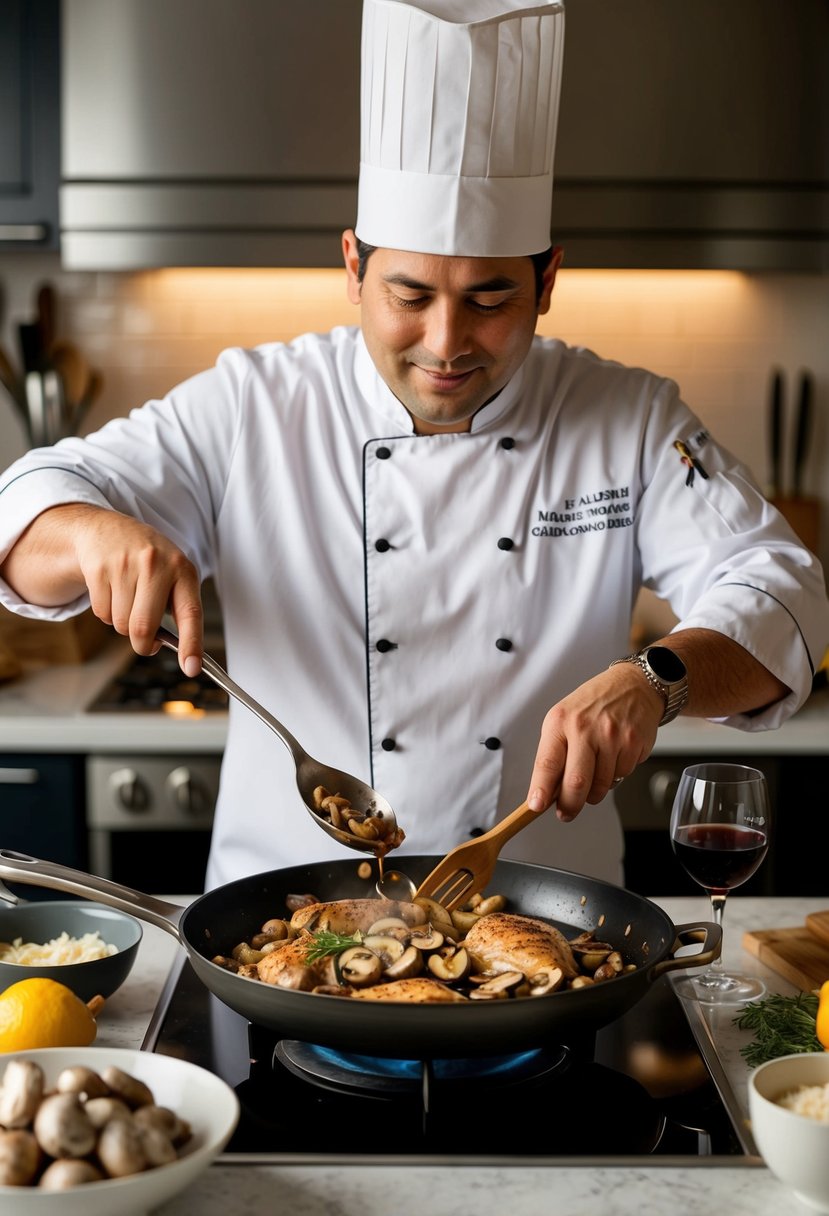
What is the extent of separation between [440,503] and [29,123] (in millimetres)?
1404

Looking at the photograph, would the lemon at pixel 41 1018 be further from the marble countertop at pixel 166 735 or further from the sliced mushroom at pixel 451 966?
the marble countertop at pixel 166 735

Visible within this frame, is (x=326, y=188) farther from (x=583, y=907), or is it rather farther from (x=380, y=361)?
(x=583, y=907)

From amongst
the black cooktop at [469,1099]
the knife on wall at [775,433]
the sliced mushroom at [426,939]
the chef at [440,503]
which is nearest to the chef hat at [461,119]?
the chef at [440,503]

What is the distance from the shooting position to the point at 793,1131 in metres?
0.92

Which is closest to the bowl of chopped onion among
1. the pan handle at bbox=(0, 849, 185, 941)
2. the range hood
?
the pan handle at bbox=(0, 849, 185, 941)

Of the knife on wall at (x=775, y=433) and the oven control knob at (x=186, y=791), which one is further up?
the knife on wall at (x=775, y=433)

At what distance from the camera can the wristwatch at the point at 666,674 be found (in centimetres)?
144

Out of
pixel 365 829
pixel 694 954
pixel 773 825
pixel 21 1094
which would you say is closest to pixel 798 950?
pixel 694 954

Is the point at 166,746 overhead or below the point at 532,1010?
below

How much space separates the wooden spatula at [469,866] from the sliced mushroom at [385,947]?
114 millimetres

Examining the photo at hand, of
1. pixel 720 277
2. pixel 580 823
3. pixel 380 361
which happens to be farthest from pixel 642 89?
pixel 580 823

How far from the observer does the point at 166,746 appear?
8.33ft

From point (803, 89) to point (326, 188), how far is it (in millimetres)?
938

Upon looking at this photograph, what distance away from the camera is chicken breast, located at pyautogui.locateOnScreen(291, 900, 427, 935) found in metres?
1.29
